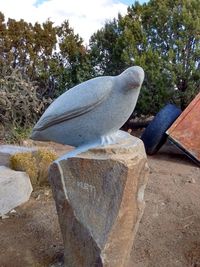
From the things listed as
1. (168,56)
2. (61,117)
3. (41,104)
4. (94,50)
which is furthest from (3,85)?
(61,117)

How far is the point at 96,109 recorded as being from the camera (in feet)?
8.68

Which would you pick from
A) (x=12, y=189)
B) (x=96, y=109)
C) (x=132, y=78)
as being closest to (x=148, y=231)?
(x=12, y=189)

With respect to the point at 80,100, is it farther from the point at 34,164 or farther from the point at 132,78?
the point at 34,164

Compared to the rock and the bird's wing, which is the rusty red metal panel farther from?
the bird's wing

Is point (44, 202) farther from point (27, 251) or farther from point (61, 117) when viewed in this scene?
point (61, 117)

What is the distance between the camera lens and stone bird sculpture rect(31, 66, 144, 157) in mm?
2609

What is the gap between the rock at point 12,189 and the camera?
395 centimetres

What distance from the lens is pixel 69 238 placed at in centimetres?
280

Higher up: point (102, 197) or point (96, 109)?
point (96, 109)

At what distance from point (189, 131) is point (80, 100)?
313 cm

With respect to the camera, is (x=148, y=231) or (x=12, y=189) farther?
(x=12, y=189)

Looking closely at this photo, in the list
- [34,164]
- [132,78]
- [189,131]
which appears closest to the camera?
[132,78]

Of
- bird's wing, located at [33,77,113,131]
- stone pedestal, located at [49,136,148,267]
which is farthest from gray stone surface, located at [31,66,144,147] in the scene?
stone pedestal, located at [49,136,148,267]

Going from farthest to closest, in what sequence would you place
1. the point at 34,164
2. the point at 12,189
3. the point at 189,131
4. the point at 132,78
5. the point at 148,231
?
the point at 189,131 < the point at 34,164 < the point at 12,189 < the point at 148,231 < the point at 132,78
